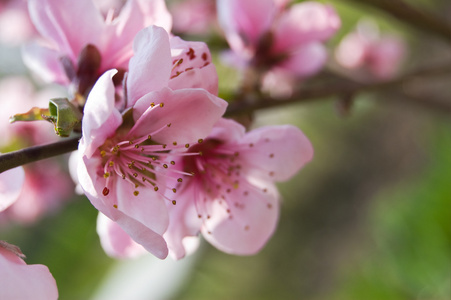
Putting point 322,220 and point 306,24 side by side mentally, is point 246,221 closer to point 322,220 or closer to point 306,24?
point 306,24

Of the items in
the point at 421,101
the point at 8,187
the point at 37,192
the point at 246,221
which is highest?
the point at 8,187

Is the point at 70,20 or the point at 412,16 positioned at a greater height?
the point at 70,20

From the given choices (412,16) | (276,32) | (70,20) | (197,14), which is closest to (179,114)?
(70,20)

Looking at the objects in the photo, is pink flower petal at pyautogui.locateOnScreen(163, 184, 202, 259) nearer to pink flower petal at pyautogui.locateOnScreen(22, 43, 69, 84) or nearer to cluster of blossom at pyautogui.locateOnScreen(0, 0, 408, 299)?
cluster of blossom at pyautogui.locateOnScreen(0, 0, 408, 299)

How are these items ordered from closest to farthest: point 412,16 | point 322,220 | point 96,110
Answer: point 96,110, point 412,16, point 322,220

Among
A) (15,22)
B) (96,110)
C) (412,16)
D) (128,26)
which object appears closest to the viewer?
(96,110)

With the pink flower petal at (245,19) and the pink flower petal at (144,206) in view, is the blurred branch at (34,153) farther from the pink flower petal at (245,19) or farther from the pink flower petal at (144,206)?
the pink flower petal at (245,19)

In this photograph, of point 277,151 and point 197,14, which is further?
point 197,14
